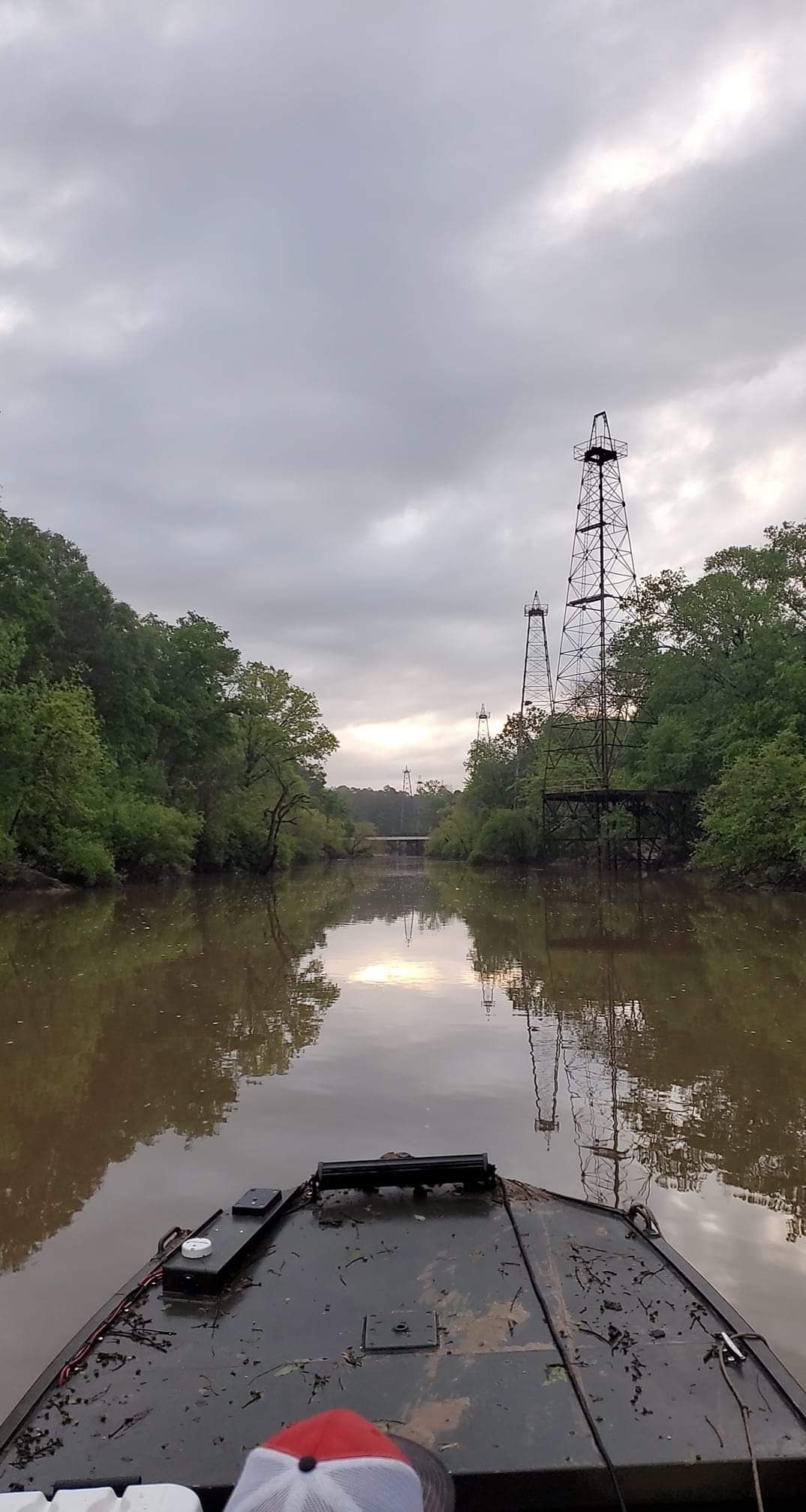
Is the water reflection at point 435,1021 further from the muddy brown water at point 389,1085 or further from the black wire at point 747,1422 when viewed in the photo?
the black wire at point 747,1422

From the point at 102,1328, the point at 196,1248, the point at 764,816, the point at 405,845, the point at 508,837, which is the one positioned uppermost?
the point at 764,816

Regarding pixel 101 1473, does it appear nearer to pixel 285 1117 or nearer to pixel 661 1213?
pixel 661 1213

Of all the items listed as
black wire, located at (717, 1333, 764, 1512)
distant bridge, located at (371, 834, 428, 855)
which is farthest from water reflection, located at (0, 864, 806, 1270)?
distant bridge, located at (371, 834, 428, 855)

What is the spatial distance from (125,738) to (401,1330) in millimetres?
37571

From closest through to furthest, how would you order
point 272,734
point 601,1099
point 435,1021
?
1. point 601,1099
2. point 435,1021
3. point 272,734

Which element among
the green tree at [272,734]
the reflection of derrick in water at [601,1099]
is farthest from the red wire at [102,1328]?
the green tree at [272,734]

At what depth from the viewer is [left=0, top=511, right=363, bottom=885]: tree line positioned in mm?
28312

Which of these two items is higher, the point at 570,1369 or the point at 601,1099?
the point at 570,1369

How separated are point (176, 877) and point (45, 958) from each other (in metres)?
27.3

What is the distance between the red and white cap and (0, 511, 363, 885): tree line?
1009 inches

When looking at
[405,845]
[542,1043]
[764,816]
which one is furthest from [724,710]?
[405,845]

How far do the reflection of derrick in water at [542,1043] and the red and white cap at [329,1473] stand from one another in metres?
5.10

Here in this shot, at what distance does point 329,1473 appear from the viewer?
1756mm

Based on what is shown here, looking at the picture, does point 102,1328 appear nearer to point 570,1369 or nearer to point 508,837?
point 570,1369
